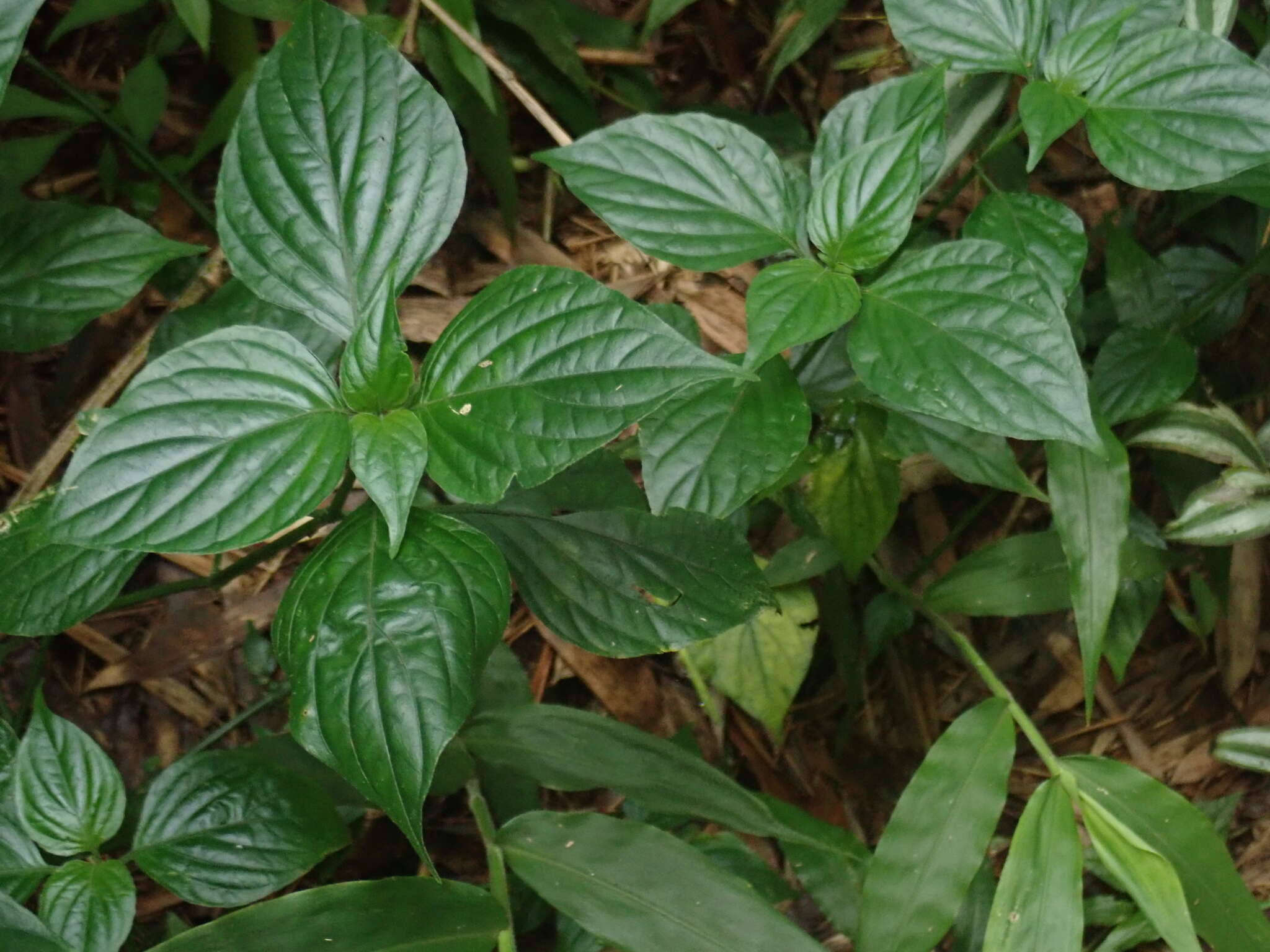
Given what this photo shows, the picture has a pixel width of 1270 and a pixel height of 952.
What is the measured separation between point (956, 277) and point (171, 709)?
1.18 m

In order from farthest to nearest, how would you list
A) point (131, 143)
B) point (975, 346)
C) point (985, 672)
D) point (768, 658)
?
point (131, 143)
point (768, 658)
point (985, 672)
point (975, 346)

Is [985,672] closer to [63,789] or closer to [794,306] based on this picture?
[794,306]

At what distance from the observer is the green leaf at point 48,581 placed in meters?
0.83

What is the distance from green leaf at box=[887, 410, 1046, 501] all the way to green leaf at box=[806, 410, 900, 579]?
4cm

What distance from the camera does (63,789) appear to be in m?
0.93

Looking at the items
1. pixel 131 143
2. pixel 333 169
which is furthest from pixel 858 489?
pixel 131 143

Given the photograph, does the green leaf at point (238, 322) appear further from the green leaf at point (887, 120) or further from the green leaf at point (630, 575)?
the green leaf at point (887, 120)

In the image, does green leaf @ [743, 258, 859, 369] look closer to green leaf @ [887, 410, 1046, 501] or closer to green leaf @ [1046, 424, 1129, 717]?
green leaf @ [887, 410, 1046, 501]

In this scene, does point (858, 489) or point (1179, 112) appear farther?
point (858, 489)

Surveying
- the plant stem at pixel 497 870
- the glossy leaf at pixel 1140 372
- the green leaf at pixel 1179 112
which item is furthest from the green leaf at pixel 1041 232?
the plant stem at pixel 497 870

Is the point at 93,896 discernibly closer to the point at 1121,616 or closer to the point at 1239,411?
the point at 1121,616

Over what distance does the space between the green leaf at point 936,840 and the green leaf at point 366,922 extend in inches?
14.3

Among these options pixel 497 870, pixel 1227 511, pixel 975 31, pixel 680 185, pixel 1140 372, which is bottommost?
pixel 497 870

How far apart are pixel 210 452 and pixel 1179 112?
2.58 ft
